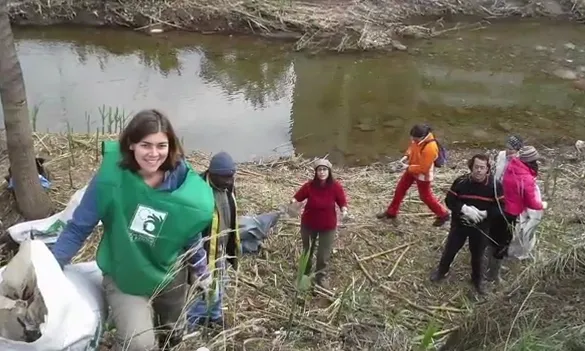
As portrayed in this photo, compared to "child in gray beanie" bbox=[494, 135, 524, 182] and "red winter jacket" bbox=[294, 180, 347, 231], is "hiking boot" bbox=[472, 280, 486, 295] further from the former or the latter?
"red winter jacket" bbox=[294, 180, 347, 231]

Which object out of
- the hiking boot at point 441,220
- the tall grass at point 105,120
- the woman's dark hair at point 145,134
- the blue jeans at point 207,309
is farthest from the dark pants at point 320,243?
the tall grass at point 105,120

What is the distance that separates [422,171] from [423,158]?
127 millimetres

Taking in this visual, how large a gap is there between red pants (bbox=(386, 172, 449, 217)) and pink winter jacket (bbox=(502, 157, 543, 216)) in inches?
41.5

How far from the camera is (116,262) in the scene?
3.00m

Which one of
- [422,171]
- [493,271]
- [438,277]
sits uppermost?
[422,171]

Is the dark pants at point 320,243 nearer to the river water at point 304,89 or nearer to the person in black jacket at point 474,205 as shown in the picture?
the person in black jacket at point 474,205

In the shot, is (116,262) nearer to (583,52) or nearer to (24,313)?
(24,313)

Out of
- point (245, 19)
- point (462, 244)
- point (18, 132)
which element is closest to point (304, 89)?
point (245, 19)

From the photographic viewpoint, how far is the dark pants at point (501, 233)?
16.6ft

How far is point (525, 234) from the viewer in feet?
17.1

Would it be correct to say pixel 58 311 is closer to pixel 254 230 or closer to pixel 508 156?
pixel 254 230

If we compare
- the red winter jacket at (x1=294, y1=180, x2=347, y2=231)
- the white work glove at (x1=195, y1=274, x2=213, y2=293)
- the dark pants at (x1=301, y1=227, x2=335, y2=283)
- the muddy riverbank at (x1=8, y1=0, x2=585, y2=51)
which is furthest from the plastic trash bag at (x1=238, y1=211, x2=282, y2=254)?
the muddy riverbank at (x1=8, y1=0, x2=585, y2=51)

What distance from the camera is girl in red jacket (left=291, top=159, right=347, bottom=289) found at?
4855 millimetres

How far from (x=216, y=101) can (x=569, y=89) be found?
554 centimetres
